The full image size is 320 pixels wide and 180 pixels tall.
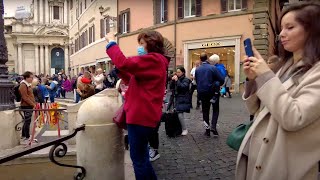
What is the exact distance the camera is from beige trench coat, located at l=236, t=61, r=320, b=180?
145cm

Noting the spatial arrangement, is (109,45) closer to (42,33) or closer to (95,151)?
(95,151)

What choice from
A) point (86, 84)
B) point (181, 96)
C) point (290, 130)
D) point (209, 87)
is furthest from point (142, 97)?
point (86, 84)

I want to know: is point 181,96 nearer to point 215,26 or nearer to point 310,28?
point 310,28

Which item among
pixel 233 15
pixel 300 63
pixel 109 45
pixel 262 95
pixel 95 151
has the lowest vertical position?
pixel 95 151

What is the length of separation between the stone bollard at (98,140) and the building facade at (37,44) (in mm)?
48965

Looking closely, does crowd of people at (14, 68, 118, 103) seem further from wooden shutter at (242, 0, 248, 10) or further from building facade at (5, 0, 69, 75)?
building facade at (5, 0, 69, 75)

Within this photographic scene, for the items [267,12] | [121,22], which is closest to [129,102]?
[267,12]

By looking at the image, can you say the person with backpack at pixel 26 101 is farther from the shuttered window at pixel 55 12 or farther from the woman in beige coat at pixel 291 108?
the shuttered window at pixel 55 12

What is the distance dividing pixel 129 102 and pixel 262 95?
1.59 m

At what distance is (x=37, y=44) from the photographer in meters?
54.1

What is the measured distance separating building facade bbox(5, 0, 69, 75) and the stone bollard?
48965 mm

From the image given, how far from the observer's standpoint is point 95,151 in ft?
10.3

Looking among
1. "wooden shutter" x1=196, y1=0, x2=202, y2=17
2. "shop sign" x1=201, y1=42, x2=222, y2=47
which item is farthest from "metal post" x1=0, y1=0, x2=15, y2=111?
"wooden shutter" x1=196, y1=0, x2=202, y2=17

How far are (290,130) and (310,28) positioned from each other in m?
0.52
